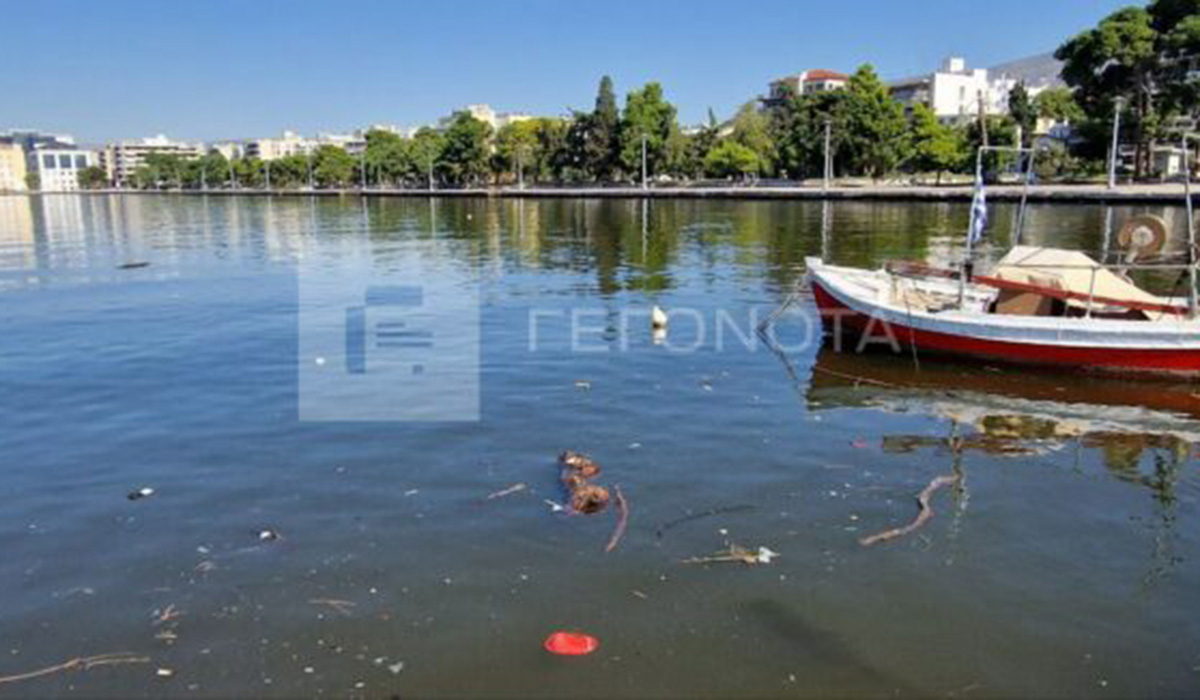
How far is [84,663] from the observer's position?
6910 millimetres

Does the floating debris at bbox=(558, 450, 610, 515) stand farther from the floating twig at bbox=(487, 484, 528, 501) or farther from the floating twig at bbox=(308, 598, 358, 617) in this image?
the floating twig at bbox=(308, 598, 358, 617)

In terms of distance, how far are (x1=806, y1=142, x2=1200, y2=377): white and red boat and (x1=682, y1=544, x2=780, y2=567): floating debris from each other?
926 cm

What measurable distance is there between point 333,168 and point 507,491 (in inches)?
7393

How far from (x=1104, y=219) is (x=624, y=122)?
80282 mm

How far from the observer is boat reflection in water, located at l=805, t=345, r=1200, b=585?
11430 mm

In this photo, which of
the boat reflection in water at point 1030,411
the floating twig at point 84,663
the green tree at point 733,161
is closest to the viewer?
the floating twig at point 84,663

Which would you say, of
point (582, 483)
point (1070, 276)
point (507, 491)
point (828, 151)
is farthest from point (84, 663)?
point (828, 151)

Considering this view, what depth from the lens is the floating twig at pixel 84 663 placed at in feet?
22.1

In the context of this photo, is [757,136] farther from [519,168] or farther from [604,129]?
[519,168]

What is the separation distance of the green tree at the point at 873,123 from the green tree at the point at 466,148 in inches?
2777

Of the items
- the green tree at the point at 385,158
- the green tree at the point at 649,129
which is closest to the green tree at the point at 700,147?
the green tree at the point at 649,129

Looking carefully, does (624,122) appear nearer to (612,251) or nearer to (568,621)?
(612,251)

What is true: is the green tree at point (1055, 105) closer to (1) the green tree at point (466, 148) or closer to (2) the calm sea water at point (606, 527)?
(1) the green tree at point (466, 148)
